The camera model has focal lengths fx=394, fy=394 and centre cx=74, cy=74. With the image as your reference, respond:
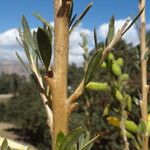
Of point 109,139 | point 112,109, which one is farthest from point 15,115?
point 112,109

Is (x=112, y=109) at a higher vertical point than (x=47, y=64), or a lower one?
lower

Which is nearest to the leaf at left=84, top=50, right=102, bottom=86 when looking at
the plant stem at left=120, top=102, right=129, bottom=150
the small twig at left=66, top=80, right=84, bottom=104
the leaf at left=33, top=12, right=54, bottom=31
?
the small twig at left=66, top=80, right=84, bottom=104

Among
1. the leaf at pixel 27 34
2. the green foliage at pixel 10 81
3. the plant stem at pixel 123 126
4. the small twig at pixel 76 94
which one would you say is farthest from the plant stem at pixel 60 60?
the green foliage at pixel 10 81

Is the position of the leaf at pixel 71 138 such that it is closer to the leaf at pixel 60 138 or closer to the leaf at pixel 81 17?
the leaf at pixel 60 138

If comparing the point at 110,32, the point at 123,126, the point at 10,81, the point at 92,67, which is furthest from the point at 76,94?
the point at 10,81

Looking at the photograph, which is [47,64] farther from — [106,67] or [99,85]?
[106,67]

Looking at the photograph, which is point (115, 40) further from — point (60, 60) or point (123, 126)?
point (123, 126)

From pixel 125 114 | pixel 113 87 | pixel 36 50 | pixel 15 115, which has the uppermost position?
pixel 36 50
